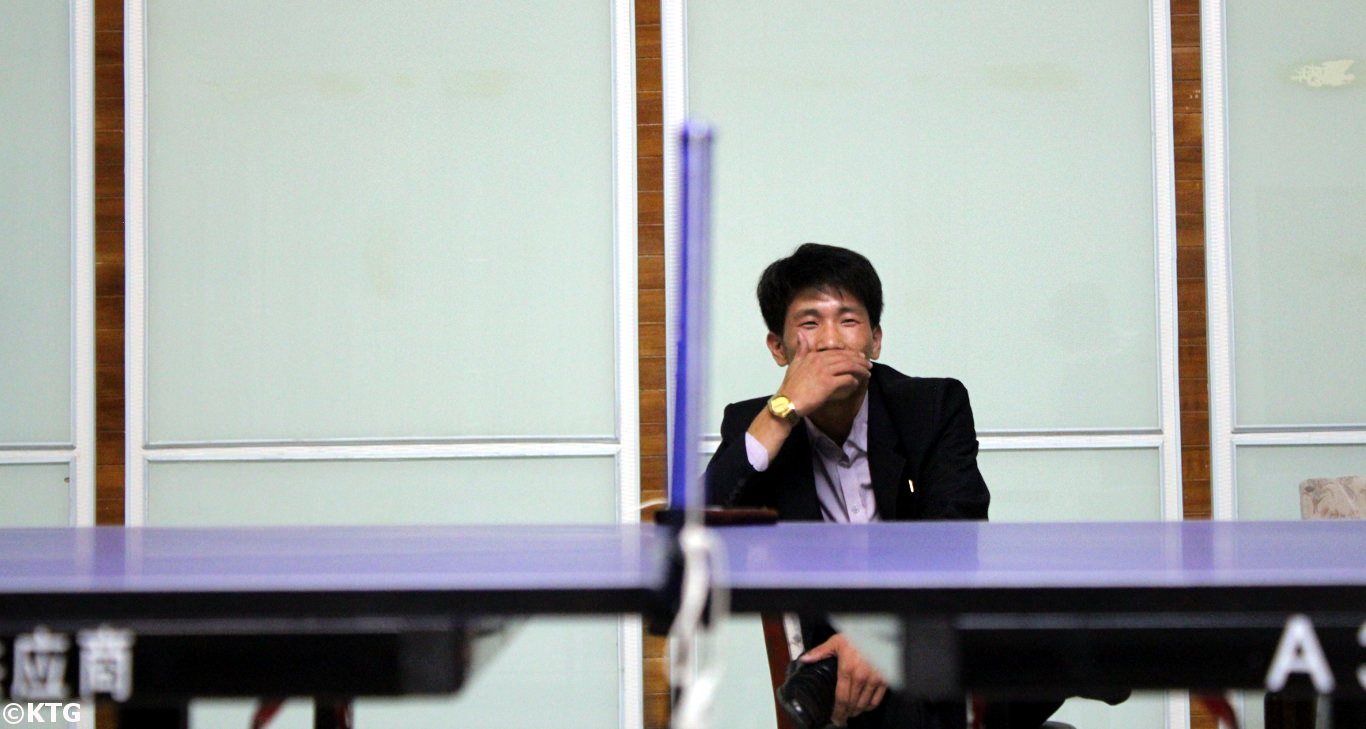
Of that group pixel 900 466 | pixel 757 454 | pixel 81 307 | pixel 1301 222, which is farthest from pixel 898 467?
pixel 81 307

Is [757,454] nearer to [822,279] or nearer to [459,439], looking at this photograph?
[822,279]

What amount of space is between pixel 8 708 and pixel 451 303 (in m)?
1.71

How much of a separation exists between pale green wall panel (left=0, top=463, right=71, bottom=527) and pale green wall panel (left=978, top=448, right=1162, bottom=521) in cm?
266

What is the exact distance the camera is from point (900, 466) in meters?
2.32

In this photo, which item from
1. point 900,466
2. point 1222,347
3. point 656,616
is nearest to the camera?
point 656,616

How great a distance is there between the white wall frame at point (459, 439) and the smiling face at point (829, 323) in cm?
142

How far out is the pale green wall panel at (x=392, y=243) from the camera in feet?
12.8

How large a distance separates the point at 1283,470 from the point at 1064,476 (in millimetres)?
627

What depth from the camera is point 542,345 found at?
3.92 metres

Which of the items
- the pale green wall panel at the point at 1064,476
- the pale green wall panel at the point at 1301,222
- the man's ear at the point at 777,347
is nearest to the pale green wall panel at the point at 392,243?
the pale green wall panel at the point at 1064,476

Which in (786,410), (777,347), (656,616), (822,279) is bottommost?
(656,616)

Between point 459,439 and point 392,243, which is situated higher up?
→ point 392,243

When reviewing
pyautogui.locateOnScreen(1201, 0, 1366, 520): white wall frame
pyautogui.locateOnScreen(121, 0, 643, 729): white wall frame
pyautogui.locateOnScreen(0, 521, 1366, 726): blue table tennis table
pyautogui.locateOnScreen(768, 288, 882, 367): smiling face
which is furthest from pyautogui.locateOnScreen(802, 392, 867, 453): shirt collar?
pyautogui.locateOnScreen(1201, 0, 1366, 520): white wall frame

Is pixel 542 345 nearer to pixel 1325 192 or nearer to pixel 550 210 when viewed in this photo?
pixel 550 210
